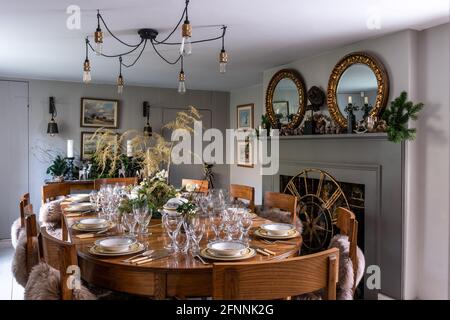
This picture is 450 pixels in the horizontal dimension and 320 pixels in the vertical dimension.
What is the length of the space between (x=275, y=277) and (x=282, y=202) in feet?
5.44

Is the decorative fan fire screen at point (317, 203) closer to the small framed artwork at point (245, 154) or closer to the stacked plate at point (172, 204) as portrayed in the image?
the stacked plate at point (172, 204)

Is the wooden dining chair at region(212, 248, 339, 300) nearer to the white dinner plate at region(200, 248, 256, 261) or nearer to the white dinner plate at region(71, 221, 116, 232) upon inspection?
the white dinner plate at region(200, 248, 256, 261)

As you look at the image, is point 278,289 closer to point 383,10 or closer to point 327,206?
point 383,10

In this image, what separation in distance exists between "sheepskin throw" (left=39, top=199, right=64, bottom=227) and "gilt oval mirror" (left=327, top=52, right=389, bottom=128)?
2744 mm

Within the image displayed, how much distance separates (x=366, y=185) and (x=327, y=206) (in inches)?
20.7

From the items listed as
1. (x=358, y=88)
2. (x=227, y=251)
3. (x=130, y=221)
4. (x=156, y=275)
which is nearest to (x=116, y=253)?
(x=156, y=275)

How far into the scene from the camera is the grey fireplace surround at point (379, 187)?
9.47 feet

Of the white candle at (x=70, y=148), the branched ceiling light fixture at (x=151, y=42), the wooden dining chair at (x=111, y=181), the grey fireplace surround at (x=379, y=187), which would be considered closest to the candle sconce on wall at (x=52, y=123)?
the white candle at (x=70, y=148)

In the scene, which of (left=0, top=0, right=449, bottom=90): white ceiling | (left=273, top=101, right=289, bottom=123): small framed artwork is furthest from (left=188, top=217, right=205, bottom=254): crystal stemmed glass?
(left=273, top=101, right=289, bottom=123): small framed artwork

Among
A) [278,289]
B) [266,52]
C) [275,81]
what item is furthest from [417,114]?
[278,289]

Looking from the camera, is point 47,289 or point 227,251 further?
point 227,251

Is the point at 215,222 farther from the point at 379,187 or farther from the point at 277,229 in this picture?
the point at 379,187

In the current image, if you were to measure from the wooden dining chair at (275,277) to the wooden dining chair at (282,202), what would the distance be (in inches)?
54.2

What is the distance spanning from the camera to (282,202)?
2859mm
